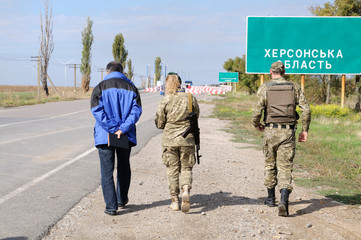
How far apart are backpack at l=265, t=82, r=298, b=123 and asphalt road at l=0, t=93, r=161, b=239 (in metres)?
2.85

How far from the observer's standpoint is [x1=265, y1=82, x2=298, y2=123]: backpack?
586 cm

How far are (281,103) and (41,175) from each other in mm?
4277

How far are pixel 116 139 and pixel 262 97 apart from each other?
1.99 m

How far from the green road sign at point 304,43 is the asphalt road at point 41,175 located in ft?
24.7

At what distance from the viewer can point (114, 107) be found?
5.51 m

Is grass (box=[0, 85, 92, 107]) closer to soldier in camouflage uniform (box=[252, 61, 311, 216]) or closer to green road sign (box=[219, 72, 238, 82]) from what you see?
green road sign (box=[219, 72, 238, 82])

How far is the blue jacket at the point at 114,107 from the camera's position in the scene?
5449 millimetres

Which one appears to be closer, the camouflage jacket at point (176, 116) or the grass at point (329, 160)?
the camouflage jacket at point (176, 116)

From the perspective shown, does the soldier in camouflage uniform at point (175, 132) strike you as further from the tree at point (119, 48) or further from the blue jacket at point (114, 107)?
the tree at point (119, 48)

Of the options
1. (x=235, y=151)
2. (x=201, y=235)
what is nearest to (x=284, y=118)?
(x=201, y=235)

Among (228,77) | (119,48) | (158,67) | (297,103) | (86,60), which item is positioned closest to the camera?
(297,103)

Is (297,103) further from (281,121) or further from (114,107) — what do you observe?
(114,107)

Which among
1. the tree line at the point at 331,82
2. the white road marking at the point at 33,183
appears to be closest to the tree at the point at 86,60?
the tree line at the point at 331,82

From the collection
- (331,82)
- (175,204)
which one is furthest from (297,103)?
(331,82)
